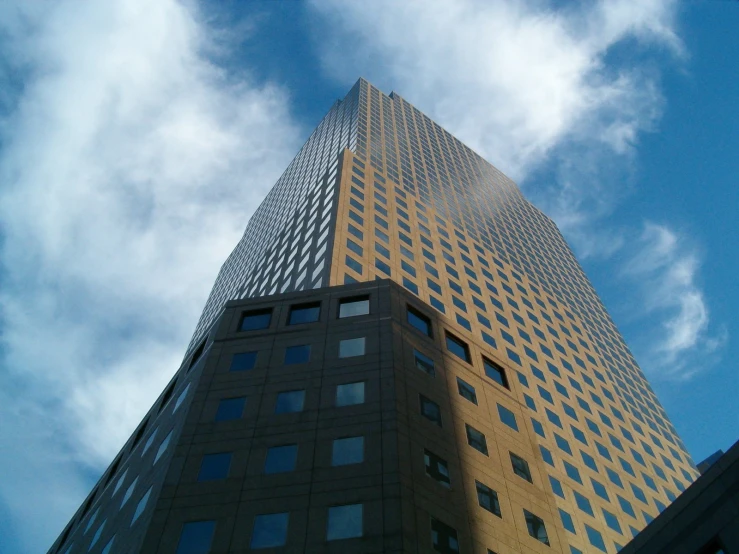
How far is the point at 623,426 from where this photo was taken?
6769 centimetres

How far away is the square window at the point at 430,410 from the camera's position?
103 feet

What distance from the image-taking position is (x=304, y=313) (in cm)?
3772

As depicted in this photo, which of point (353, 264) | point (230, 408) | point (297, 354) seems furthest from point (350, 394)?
point (353, 264)

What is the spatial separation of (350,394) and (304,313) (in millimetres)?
8077

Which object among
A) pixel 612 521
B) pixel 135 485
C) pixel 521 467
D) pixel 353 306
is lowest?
pixel 135 485

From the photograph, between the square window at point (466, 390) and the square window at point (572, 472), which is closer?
the square window at point (466, 390)

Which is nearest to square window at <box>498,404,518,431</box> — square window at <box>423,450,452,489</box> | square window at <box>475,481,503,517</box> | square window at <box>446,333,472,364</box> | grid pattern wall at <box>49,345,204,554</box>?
square window at <box>446,333,472,364</box>

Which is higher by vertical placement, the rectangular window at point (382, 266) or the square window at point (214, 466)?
the rectangular window at point (382, 266)

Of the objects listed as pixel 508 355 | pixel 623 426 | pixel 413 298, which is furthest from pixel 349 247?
pixel 623 426

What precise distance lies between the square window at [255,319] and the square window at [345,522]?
14.2 metres

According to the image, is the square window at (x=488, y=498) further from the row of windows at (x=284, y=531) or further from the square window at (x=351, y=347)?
the square window at (x=351, y=347)

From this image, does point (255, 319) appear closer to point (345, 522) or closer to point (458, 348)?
point (458, 348)

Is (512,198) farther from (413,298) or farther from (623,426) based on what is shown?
(413,298)

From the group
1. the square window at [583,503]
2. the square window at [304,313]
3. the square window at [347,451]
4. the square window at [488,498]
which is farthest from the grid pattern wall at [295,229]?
the square window at [583,503]
